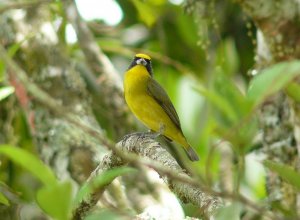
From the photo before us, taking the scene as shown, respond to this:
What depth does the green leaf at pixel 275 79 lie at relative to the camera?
139cm

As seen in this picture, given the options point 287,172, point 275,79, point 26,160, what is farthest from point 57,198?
point 287,172

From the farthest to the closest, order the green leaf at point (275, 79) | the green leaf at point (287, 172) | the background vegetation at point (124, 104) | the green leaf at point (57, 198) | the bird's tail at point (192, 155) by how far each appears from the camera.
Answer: the bird's tail at point (192, 155), the background vegetation at point (124, 104), the green leaf at point (287, 172), the green leaf at point (57, 198), the green leaf at point (275, 79)

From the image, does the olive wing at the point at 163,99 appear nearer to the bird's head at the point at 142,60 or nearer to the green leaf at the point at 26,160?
the bird's head at the point at 142,60

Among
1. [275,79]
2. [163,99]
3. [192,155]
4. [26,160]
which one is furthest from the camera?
[163,99]

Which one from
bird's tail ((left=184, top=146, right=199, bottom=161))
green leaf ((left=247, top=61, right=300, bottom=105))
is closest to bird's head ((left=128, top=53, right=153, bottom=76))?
bird's tail ((left=184, top=146, right=199, bottom=161))

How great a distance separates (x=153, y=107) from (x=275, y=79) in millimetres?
3373

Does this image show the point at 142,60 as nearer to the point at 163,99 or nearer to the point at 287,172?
the point at 163,99

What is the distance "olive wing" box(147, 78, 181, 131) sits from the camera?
4.62m

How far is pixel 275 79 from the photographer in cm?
142

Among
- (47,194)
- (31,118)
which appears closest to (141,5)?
(31,118)

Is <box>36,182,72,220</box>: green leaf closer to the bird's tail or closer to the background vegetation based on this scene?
the background vegetation

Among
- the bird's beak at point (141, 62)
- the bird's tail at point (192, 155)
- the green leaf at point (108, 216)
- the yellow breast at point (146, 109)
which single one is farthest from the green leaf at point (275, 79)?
the bird's beak at point (141, 62)

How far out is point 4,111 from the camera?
5.05 m

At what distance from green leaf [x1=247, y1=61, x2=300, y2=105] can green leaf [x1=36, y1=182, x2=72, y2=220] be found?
0.44m
